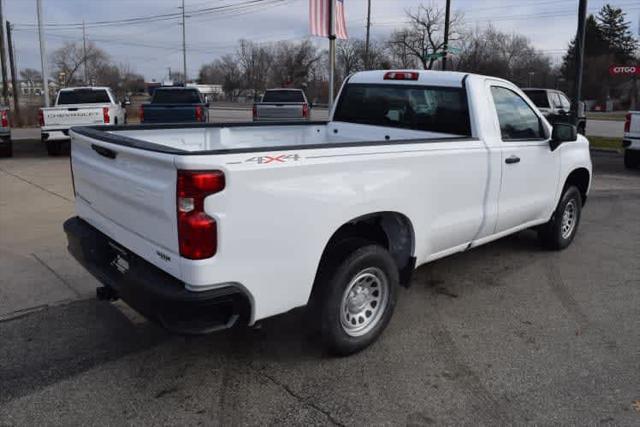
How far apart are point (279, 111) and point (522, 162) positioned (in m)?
15.0

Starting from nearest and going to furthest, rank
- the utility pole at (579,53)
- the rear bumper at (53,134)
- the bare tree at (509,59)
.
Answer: the utility pole at (579,53) → the rear bumper at (53,134) → the bare tree at (509,59)

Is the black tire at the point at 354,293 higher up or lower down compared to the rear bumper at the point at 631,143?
lower down

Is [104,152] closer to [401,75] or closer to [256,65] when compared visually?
[401,75]

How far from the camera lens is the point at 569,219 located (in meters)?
6.75

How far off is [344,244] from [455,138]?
1389 mm

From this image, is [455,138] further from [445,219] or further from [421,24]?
[421,24]

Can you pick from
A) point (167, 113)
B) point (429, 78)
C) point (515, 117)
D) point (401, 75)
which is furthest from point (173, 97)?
point (515, 117)

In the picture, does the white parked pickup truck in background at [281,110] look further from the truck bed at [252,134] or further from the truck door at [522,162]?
the truck door at [522,162]

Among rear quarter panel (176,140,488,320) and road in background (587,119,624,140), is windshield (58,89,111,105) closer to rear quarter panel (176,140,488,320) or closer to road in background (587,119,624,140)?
rear quarter panel (176,140,488,320)

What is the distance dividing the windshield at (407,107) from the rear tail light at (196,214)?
8.86 ft

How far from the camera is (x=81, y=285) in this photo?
5.36 meters

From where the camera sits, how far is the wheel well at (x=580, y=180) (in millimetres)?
6546

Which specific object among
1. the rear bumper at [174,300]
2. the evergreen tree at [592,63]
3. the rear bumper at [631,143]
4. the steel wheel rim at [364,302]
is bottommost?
the steel wheel rim at [364,302]

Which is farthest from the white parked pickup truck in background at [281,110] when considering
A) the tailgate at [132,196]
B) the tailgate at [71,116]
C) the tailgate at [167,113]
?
the tailgate at [132,196]
